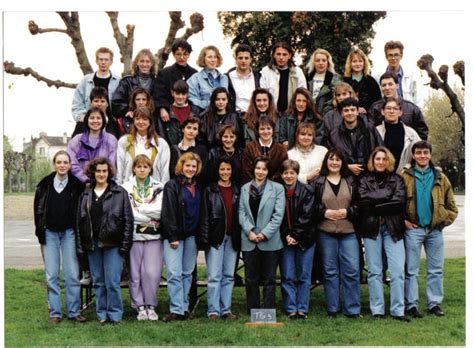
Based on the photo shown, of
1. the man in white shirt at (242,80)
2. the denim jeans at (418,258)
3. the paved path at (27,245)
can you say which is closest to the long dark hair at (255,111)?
the man in white shirt at (242,80)

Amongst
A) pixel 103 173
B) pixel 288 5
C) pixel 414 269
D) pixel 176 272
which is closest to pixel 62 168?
pixel 103 173

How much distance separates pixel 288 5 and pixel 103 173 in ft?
9.31

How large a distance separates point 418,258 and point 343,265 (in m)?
0.89

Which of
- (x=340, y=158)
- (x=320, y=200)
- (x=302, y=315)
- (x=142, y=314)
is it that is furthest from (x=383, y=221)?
(x=142, y=314)

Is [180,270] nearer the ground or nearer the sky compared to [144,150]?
nearer the ground

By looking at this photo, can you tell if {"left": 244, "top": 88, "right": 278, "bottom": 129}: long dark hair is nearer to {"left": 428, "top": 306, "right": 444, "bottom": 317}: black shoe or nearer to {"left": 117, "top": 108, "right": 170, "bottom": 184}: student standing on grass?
{"left": 117, "top": 108, "right": 170, "bottom": 184}: student standing on grass

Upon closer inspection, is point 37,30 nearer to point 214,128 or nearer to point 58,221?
A: point 214,128

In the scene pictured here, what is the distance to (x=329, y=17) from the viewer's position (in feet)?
42.4

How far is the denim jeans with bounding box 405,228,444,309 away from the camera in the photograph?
8031 millimetres

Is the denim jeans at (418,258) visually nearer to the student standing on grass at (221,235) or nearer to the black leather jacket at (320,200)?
the black leather jacket at (320,200)

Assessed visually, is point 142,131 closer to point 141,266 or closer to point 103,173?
point 103,173

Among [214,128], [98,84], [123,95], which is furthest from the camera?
[98,84]

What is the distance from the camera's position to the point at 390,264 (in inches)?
313

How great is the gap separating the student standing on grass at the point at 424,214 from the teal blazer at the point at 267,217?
1.51 meters
